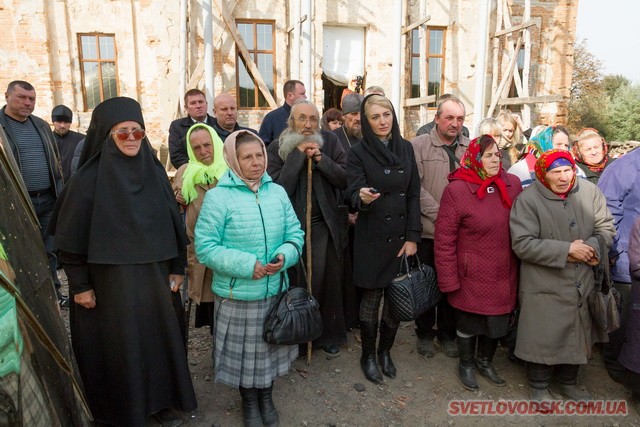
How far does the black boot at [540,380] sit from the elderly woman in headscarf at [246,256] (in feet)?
6.09

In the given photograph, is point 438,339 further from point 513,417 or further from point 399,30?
→ point 399,30

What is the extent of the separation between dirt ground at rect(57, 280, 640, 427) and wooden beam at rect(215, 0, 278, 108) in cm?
829

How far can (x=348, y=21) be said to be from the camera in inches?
462

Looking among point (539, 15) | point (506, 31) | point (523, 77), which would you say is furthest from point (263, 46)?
point (539, 15)

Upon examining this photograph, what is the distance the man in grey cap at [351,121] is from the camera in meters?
4.56

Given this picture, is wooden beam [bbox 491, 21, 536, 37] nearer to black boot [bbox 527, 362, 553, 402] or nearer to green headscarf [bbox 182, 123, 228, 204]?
black boot [bbox 527, 362, 553, 402]

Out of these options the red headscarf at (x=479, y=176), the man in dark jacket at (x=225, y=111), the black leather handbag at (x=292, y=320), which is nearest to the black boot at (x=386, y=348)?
the black leather handbag at (x=292, y=320)

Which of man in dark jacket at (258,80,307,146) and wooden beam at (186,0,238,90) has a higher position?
wooden beam at (186,0,238,90)

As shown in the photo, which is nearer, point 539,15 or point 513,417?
point 513,417

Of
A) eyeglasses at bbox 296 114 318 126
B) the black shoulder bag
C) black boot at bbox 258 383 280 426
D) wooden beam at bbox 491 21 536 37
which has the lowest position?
black boot at bbox 258 383 280 426

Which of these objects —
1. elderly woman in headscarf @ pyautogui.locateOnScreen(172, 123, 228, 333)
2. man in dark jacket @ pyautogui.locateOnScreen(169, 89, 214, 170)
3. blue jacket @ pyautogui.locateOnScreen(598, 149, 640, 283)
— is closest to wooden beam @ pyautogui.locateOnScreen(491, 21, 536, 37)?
blue jacket @ pyautogui.locateOnScreen(598, 149, 640, 283)

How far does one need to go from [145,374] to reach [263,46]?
34.1 feet

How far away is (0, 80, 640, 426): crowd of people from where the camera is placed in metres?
2.63
